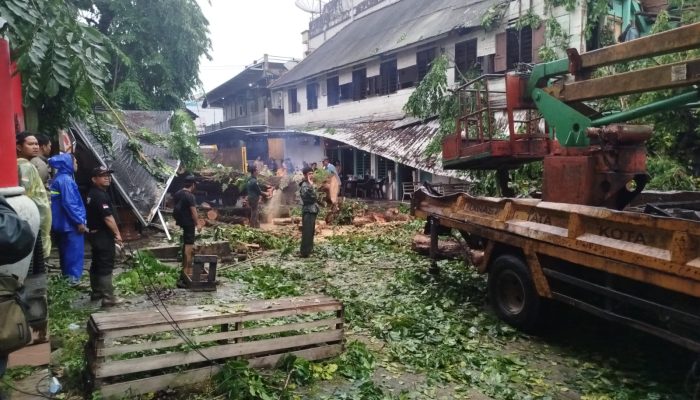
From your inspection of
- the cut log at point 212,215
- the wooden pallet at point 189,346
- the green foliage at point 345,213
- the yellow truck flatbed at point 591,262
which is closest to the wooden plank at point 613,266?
the yellow truck flatbed at point 591,262

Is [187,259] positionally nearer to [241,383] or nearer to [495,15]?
[241,383]

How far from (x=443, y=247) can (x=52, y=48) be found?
607 centimetres

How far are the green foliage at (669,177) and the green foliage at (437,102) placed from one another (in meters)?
5.45

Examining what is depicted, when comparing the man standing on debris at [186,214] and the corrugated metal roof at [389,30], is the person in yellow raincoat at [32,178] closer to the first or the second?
the man standing on debris at [186,214]

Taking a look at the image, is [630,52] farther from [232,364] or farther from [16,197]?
[16,197]

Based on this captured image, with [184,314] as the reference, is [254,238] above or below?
below

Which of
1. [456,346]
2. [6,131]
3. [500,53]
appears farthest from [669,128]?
[6,131]

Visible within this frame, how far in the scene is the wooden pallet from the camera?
355cm

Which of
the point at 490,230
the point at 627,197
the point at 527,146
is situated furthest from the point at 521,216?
the point at 527,146

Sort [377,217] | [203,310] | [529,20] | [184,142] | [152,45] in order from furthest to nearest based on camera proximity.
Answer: [152,45]
[377,217]
[529,20]
[184,142]
[203,310]

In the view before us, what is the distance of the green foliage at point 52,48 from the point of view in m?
3.98

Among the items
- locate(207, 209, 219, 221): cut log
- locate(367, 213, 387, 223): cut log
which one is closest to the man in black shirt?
locate(207, 209, 219, 221): cut log

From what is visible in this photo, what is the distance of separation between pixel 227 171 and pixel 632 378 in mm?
13965

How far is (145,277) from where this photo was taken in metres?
7.18
